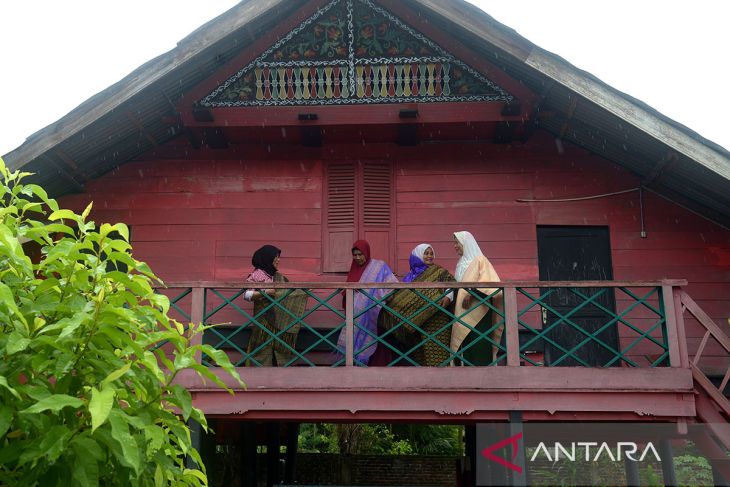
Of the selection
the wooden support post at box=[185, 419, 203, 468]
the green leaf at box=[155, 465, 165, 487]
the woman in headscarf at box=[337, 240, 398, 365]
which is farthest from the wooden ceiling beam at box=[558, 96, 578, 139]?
the green leaf at box=[155, 465, 165, 487]

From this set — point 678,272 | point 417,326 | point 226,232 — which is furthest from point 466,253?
point 226,232

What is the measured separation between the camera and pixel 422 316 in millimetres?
8180

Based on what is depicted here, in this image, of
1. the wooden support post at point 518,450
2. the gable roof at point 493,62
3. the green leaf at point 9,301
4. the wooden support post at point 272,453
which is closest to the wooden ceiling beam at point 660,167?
the gable roof at point 493,62

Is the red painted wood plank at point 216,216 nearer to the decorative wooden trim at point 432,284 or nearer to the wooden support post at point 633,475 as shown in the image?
the decorative wooden trim at point 432,284

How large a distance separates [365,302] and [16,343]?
5.36 m

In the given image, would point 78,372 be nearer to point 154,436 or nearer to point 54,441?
point 54,441

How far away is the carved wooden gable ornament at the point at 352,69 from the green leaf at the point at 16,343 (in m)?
6.30

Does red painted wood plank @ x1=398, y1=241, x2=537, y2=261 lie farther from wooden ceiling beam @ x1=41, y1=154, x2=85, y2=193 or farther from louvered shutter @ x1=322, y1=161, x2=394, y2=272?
wooden ceiling beam @ x1=41, y1=154, x2=85, y2=193

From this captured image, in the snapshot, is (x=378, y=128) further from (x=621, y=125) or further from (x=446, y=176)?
(x=621, y=125)

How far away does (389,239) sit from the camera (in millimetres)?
9977

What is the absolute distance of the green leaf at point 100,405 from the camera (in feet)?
10.4

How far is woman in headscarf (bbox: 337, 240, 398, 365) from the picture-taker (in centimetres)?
825

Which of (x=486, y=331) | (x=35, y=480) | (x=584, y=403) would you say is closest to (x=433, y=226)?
(x=486, y=331)

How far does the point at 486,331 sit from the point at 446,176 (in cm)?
271
